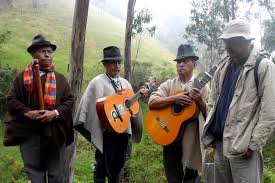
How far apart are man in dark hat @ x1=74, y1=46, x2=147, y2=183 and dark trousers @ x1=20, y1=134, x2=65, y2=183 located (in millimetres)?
473

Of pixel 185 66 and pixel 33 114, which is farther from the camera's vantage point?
pixel 185 66

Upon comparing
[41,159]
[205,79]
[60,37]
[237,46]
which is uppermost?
[60,37]

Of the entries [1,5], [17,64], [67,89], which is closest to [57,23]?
[1,5]

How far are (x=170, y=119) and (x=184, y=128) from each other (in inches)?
8.1

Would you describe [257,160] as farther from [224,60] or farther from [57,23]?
[57,23]

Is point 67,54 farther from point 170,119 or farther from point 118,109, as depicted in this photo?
point 170,119

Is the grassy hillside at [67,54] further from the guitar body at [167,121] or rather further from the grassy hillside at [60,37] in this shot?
the guitar body at [167,121]

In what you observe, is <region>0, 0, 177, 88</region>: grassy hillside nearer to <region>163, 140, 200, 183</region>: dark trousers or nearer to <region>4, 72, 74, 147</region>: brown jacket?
<region>4, 72, 74, 147</region>: brown jacket

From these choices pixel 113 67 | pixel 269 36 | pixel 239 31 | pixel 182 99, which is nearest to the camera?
pixel 239 31

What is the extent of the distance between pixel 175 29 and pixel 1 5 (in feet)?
128

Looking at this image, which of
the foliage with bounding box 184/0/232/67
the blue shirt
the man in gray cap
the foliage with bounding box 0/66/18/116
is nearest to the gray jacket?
the man in gray cap

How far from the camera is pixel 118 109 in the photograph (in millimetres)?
5020

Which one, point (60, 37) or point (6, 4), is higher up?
point (6, 4)

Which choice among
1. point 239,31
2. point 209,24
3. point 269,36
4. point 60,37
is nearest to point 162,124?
point 239,31
